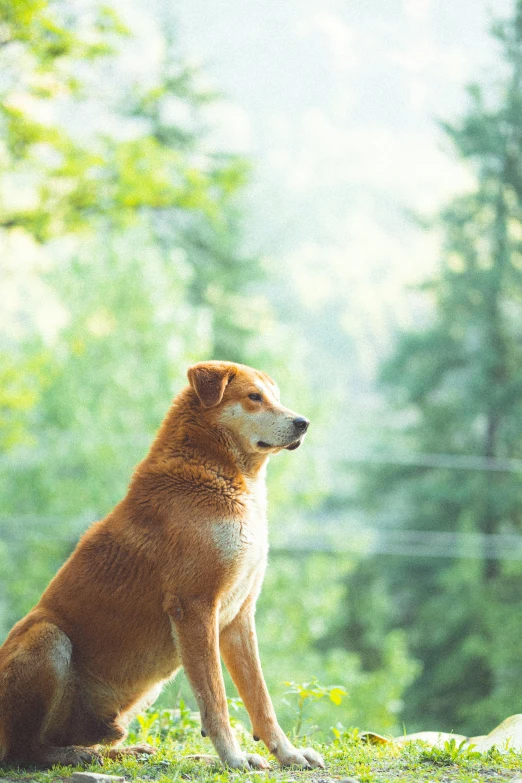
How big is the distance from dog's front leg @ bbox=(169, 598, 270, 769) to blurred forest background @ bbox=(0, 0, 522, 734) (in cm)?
877

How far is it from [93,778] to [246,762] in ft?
2.22

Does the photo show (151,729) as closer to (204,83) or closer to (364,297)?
(204,83)

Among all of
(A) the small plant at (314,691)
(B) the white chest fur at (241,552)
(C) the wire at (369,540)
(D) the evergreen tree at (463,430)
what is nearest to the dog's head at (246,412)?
(B) the white chest fur at (241,552)

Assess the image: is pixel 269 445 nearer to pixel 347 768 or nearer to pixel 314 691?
pixel 314 691

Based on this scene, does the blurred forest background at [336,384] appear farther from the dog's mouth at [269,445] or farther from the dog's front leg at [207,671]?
the dog's front leg at [207,671]

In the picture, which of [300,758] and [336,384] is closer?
[300,758]

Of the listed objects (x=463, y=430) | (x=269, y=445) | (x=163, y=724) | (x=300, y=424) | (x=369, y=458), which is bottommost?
(x=163, y=724)

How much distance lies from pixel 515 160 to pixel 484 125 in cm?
119

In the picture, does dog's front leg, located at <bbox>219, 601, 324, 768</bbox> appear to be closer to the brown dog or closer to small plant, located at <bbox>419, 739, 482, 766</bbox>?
the brown dog

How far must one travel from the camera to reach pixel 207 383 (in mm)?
4566

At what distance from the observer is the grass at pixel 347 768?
3912 mm

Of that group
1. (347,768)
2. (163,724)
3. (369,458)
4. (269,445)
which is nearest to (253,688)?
(347,768)

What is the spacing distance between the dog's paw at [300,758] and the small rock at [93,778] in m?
0.77

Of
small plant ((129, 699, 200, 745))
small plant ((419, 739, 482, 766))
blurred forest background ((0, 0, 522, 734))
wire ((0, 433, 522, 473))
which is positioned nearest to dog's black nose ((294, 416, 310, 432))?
small plant ((419, 739, 482, 766))
